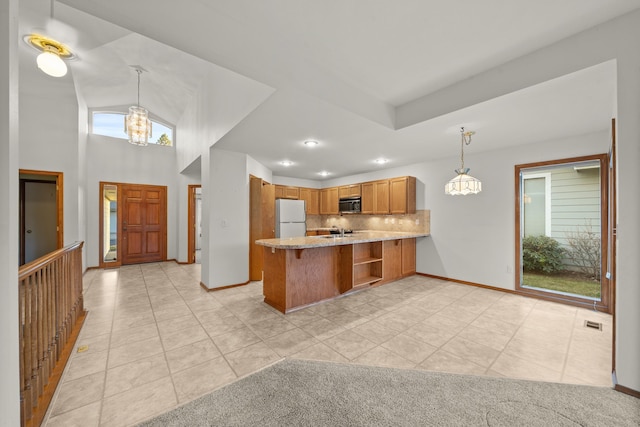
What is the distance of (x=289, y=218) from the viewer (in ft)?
18.4

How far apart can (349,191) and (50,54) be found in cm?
555

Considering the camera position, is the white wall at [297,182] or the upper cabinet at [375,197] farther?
the white wall at [297,182]

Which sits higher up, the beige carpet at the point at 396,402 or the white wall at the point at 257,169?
the white wall at the point at 257,169

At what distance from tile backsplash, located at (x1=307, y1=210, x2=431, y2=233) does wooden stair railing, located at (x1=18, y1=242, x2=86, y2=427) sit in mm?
5533

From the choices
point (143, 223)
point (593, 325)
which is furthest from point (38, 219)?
point (593, 325)

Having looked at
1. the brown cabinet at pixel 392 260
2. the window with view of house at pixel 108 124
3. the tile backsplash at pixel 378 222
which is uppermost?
the window with view of house at pixel 108 124

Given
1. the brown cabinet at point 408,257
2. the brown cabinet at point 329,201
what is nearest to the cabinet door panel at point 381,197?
the brown cabinet at point 408,257

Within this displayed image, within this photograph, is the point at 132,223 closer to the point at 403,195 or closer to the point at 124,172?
the point at 124,172

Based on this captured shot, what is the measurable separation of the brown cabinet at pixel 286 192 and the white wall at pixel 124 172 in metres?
2.96

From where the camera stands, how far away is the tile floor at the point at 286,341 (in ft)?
6.05

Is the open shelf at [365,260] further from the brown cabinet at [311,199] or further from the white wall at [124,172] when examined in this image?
the white wall at [124,172]

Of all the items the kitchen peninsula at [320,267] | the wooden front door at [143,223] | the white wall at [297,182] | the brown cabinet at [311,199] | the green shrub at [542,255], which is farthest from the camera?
the brown cabinet at [311,199]

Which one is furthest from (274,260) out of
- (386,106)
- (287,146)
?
(386,106)

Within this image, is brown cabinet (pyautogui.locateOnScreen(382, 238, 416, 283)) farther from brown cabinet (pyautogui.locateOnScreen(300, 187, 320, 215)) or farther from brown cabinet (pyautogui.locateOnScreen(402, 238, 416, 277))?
brown cabinet (pyautogui.locateOnScreen(300, 187, 320, 215))
